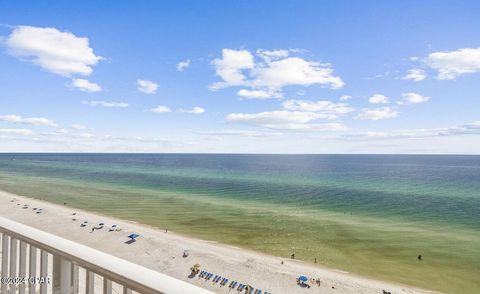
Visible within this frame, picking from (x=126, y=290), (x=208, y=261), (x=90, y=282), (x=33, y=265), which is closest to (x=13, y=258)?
(x=33, y=265)

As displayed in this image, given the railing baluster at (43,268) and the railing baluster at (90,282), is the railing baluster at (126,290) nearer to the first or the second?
the railing baluster at (90,282)

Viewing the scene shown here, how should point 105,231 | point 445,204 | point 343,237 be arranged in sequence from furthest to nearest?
1. point 445,204
2. point 343,237
3. point 105,231

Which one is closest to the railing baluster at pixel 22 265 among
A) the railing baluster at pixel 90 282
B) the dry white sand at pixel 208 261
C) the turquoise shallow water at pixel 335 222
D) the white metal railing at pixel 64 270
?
the white metal railing at pixel 64 270

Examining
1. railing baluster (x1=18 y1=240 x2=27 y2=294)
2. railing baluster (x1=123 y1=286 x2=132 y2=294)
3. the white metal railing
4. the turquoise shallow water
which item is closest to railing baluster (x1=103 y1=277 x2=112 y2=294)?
the white metal railing

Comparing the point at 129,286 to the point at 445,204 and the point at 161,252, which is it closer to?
the point at 161,252

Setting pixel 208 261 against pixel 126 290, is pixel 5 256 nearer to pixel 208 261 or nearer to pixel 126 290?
pixel 126 290

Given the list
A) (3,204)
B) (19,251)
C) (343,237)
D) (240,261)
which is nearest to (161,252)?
(240,261)
